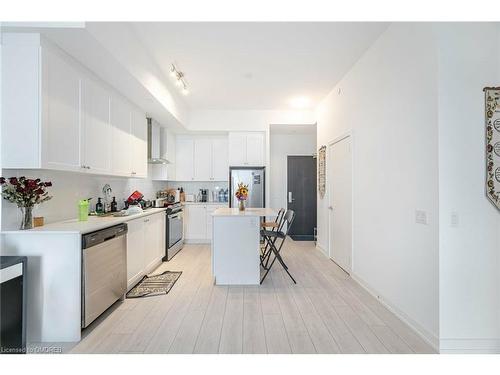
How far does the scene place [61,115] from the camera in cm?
230

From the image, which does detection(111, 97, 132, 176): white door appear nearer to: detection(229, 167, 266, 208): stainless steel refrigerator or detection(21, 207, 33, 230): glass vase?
detection(21, 207, 33, 230): glass vase

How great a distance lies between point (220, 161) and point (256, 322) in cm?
412

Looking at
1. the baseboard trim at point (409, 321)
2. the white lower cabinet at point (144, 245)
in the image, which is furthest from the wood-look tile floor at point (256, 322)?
the white lower cabinet at point (144, 245)

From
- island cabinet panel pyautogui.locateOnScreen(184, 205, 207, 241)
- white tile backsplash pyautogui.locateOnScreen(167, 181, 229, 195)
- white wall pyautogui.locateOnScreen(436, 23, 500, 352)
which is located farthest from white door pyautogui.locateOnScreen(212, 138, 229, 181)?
white wall pyautogui.locateOnScreen(436, 23, 500, 352)

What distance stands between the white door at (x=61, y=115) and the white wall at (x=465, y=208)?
310cm

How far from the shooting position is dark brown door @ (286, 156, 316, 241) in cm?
658

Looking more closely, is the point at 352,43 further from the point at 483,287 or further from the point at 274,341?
the point at 274,341

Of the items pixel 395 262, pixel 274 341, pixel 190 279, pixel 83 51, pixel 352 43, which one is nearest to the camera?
pixel 274 341

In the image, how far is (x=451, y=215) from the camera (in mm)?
2004

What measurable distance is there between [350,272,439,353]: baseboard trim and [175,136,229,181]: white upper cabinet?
12.6ft

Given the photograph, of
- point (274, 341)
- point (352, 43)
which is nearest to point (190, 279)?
point (274, 341)

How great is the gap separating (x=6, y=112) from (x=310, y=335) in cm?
305

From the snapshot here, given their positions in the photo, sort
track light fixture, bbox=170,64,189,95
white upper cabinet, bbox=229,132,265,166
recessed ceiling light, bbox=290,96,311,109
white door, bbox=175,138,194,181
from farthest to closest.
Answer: white door, bbox=175,138,194,181 → white upper cabinet, bbox=229,132,265,166 → recessed ceiling light, bbox=290,96,311,109 → track light fixture, bbox=170,64,189,95

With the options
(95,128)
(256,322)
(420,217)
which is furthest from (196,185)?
(420,217)
